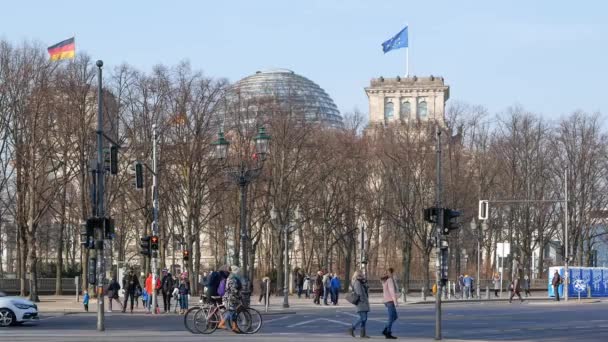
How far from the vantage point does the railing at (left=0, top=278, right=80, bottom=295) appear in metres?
66.4

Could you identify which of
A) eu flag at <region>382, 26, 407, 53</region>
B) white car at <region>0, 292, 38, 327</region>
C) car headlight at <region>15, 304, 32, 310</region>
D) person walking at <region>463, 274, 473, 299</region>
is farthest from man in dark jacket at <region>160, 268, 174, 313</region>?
eu flag at <region>382, 26, 407, 53</region>

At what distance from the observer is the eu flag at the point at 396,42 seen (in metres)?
81.4

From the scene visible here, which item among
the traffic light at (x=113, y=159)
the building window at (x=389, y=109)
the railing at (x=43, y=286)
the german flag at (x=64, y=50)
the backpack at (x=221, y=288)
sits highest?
the building window at (x=389, y=109)

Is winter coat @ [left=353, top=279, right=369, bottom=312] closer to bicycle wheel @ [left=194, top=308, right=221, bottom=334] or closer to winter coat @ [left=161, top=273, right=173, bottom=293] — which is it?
bicycle wheel @ [left=194, top=308, right=221, bottom=334]

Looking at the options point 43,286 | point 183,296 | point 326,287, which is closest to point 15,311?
point 183,296

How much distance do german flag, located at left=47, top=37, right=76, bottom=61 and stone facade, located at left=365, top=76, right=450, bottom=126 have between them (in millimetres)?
80242

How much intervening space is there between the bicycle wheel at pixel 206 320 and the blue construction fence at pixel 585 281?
41723mm

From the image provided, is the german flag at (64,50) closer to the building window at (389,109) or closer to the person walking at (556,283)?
the person walking at (556,283)

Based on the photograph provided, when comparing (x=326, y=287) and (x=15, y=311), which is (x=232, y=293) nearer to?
(x=15, y=311)

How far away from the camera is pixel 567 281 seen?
64375 mm

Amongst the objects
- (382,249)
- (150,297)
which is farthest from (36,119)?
(382,249)

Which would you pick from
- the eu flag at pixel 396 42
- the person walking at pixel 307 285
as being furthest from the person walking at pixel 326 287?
the eu flag at pixel 396 42

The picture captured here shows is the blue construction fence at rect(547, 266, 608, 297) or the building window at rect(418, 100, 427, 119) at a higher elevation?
the building window at rect(418, 100, 427, 119)

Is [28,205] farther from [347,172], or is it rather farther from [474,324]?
[474,324]
